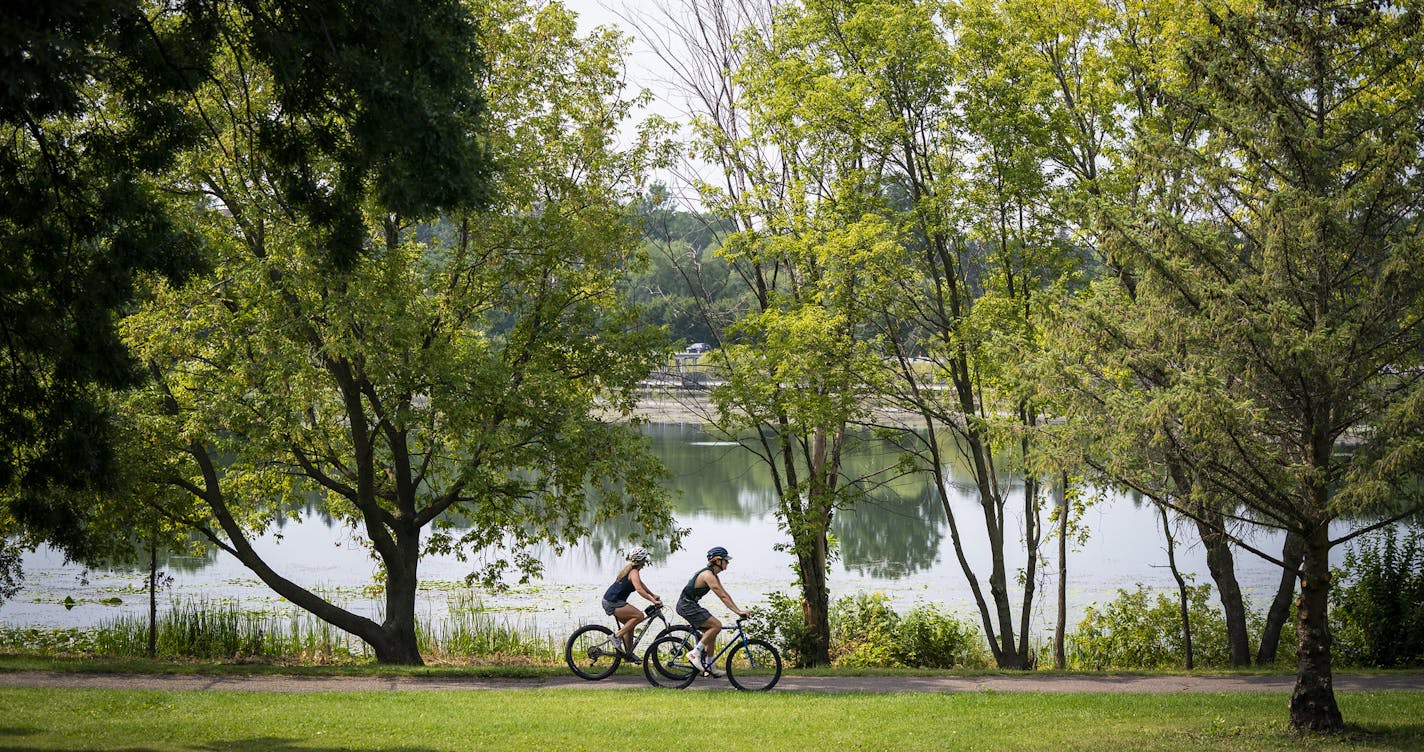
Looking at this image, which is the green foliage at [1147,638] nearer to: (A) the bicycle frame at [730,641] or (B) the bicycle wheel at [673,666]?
(A) the bicycle frame at [730,641]

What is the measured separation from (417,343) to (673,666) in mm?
5112

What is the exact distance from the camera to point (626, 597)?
13.1 meters

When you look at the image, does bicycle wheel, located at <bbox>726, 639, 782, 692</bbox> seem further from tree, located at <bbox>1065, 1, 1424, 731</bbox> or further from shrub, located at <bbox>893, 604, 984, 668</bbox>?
tree, located at <bbox>1065, 1, 1424, 731</bbox>

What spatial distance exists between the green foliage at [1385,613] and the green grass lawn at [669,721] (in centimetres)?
439

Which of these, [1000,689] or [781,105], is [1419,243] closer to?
[1000,689]

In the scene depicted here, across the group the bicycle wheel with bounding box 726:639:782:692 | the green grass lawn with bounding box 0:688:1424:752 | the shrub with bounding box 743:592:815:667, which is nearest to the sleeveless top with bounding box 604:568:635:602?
the green grass lawn with bounding box 0:688:1424:752

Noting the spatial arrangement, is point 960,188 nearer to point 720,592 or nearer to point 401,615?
point 720,592

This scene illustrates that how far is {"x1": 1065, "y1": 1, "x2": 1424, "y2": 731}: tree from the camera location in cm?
939

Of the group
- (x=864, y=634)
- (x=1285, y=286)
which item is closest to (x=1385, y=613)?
(x=864, y=634)

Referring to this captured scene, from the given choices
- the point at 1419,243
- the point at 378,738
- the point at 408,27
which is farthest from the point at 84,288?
the point at 1419,243

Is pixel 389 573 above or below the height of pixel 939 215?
below

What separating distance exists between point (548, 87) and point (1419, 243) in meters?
11.1

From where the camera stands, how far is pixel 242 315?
14805 millimetres

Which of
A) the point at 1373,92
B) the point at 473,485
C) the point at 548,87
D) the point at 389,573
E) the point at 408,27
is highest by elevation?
the point at 548,87
